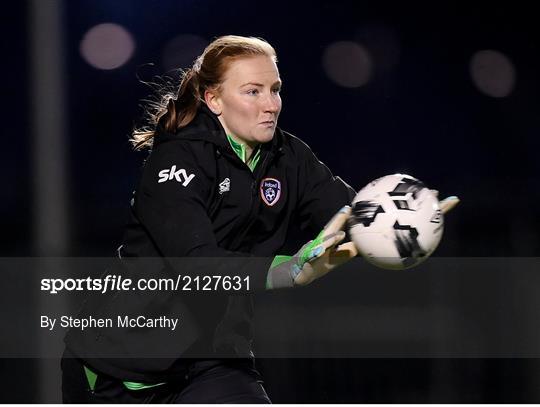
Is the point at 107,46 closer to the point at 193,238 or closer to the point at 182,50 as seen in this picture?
the point at 182,50

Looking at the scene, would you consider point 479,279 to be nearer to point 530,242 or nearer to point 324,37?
point 530,242

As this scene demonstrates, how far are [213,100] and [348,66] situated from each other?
1.78 m

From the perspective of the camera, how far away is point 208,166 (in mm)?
2682

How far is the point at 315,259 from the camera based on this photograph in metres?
2.48

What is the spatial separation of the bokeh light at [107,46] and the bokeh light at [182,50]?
0.50 ft

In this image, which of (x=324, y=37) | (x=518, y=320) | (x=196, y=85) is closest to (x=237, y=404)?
(x=196, y=85)

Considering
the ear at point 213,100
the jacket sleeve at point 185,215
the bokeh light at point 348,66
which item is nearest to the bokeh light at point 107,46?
the bokeh light at point 348,66

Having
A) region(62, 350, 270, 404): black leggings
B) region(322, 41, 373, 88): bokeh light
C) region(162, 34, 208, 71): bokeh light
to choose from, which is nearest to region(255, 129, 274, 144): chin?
region(62, 350, 270, 404): black leggings

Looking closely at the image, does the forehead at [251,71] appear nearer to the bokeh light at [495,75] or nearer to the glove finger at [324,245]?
the glove finger at [324,245]

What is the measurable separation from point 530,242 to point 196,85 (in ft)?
6.76

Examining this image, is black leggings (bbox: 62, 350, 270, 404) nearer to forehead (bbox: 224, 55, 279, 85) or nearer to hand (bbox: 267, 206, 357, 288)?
hand (bbox: 267, 206, 357, 288)

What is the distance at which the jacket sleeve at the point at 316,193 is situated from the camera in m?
2.89

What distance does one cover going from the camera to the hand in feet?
8.08

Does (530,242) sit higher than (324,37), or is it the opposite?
(324,37)
